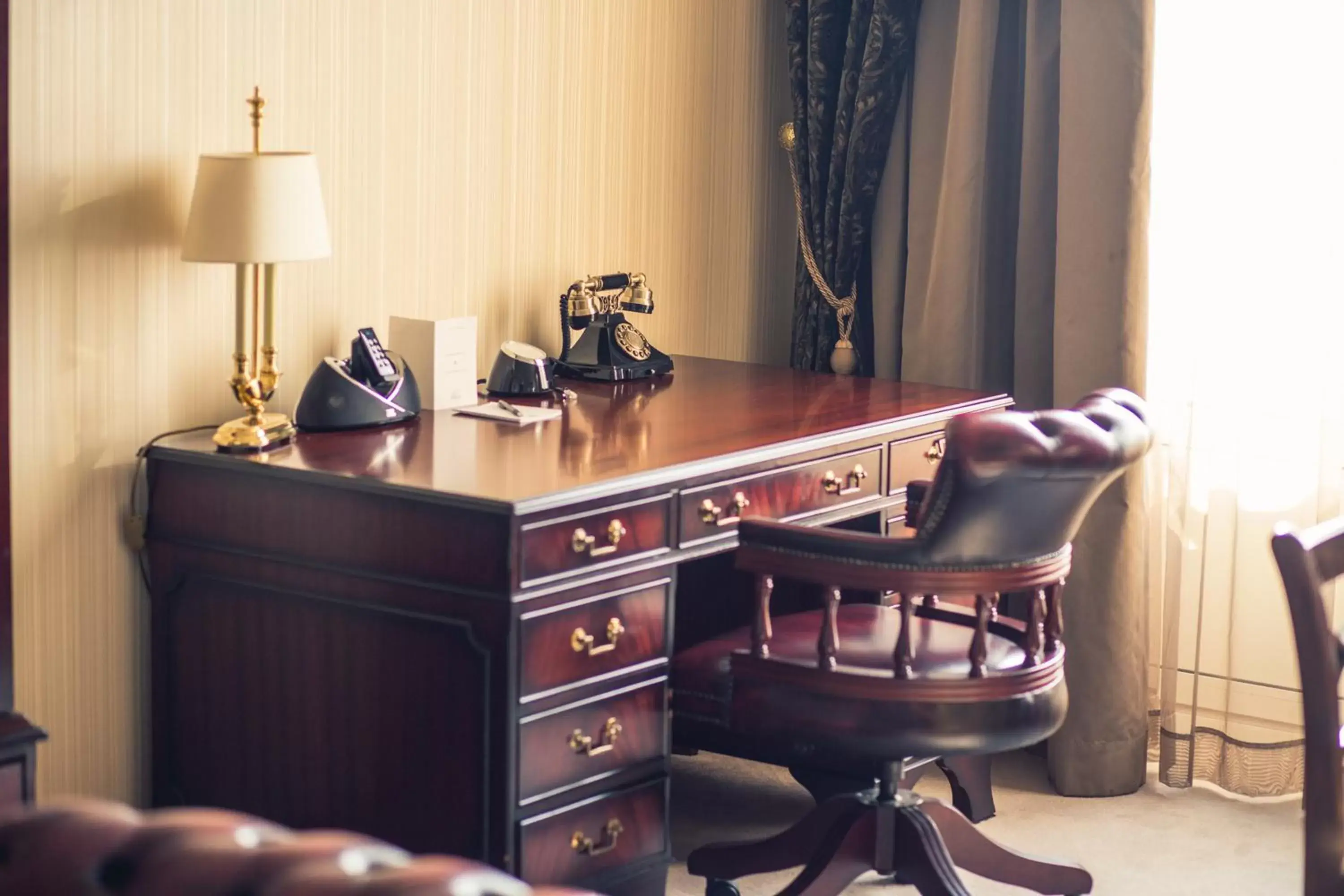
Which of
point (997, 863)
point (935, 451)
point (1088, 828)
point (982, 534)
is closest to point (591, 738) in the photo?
point (982, 534)

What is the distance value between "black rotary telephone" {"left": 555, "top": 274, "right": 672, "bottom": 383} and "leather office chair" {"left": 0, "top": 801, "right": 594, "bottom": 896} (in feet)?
7.92

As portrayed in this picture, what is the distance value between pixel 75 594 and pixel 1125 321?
80.7 inches

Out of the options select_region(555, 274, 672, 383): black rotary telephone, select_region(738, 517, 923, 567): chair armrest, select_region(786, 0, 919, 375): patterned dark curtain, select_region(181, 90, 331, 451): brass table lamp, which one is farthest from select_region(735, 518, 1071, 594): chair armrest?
select_region(786, 0, 919, 375): patterned dark curtain

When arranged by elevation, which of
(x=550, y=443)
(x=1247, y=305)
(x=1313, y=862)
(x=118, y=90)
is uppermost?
(x=118, y=90)

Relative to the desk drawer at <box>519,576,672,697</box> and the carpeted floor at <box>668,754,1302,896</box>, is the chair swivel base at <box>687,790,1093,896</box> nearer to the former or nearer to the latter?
the carpeted floor at <box>668,754,1302,896</box>

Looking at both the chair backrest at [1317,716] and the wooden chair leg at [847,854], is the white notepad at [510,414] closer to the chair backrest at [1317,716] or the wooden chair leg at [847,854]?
the wooden chair leg at [847,854]

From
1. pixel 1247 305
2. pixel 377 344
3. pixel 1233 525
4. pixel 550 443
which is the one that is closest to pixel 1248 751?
pixel 1233 525

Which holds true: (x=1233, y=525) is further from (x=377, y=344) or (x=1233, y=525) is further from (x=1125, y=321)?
(x=377, y=344)

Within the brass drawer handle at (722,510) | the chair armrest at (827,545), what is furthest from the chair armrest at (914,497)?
the chair armrest at (827,545)

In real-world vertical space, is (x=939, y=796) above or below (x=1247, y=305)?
below

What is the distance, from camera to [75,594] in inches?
104

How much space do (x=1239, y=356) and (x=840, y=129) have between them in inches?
38.6

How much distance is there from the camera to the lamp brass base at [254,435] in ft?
8.49

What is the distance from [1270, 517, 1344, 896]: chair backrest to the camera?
1.85m
